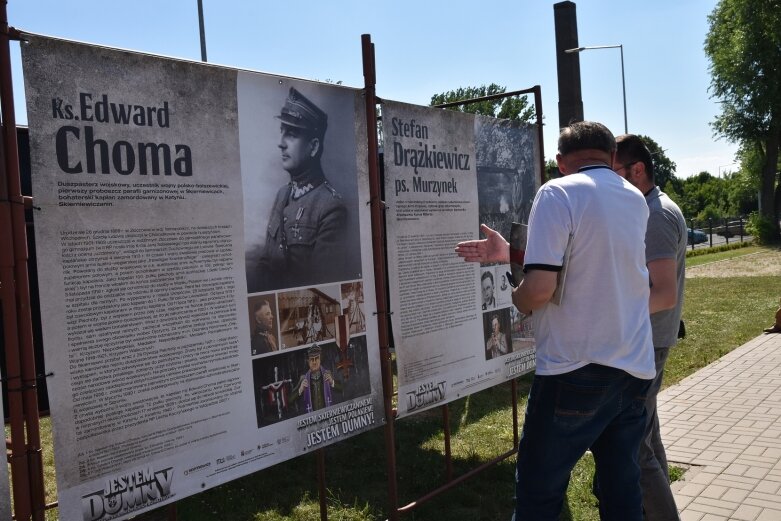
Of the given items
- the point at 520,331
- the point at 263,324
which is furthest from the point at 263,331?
the point at 520,331

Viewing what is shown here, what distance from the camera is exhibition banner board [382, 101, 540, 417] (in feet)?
12.3

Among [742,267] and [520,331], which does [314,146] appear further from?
[742,267]

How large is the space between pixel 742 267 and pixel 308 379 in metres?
22.5

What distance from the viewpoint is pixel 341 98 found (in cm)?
342

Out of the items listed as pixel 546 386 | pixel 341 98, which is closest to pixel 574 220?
pixel 546 386

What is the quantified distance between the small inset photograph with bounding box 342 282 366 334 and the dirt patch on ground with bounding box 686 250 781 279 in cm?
1872

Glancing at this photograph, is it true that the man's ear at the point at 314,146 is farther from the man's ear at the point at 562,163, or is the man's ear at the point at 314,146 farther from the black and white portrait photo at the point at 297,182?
the man's ear at the point at 562,163

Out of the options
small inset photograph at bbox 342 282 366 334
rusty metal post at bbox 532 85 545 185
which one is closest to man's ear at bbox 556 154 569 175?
small inset photograph at bbox 342 282 366 334

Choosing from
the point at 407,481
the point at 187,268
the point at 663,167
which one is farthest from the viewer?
the point at 663,167

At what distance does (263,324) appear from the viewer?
2971mm

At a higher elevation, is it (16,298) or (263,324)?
(16,298)

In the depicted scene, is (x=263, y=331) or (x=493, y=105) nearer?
(x=263, y=331)

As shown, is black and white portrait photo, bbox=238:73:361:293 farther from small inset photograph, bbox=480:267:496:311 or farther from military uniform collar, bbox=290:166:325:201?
small inset photograph, bbox=480:267:496:311

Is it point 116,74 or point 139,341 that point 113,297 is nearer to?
point 139,341
